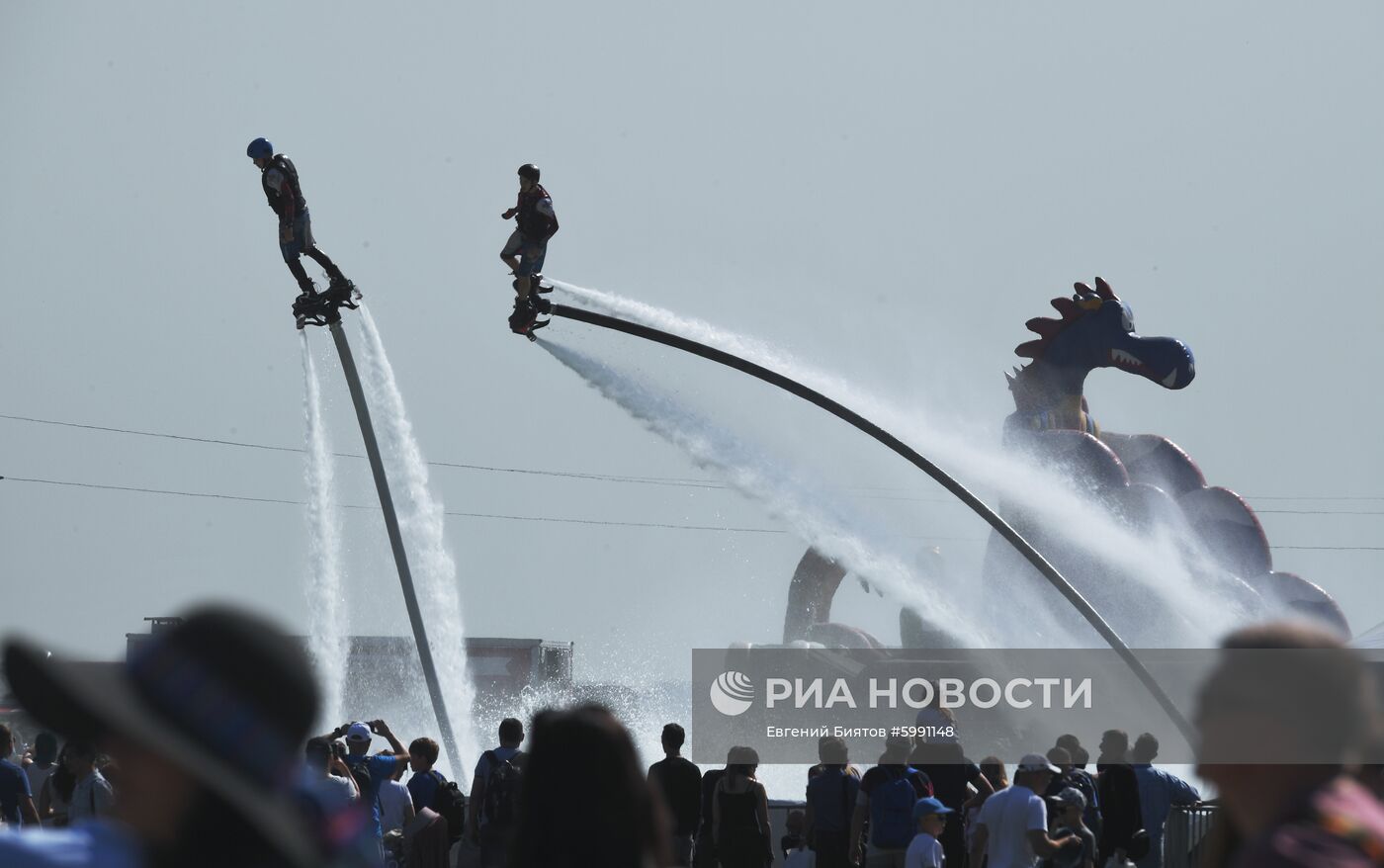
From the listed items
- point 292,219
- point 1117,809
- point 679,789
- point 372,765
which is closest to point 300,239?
point 292,219

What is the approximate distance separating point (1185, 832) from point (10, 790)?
8.07m

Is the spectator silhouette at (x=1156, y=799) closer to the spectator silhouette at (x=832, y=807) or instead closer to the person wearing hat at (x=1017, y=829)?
the person wearing hat at (x=1017, y=829)

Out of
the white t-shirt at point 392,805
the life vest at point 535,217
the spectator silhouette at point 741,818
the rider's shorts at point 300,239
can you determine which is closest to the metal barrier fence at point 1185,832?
the spectator silhouette at point 741,818

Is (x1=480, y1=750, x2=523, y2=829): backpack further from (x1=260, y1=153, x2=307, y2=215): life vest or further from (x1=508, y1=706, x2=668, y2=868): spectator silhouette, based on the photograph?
(x1=260, y1=153, x2=307, y2=215): life vest

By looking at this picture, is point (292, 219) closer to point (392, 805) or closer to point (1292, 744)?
point (392, 805)

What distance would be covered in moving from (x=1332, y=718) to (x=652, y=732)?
3152 centimetres

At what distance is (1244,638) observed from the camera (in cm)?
356

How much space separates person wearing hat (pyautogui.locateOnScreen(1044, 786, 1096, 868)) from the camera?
10.0 meters

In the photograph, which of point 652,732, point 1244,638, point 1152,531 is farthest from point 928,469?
point 1244,638

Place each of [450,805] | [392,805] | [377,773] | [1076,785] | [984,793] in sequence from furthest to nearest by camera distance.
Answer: [450,805]
[377,773]
[392,805]
[984,793]
[1076,785]

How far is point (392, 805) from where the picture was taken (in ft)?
38.0

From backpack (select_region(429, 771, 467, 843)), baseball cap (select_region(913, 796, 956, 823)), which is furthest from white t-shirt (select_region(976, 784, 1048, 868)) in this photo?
backpack (select_region(429, 771, 467, 843))

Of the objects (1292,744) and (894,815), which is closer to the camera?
(1292,744)

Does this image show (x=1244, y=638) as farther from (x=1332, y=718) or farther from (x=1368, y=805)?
(x=1368, y=805)
